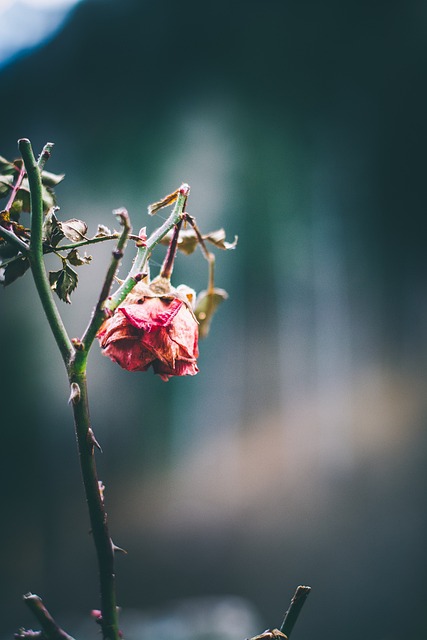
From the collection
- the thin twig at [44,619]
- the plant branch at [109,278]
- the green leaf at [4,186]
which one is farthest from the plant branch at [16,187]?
the thin twig at [44,619]

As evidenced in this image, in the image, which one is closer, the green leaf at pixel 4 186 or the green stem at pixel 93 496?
the green stem at pixel 93 496

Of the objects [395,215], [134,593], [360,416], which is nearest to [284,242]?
[395,215]

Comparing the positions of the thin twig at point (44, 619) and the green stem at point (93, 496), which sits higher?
the green stem at point (93, 496)

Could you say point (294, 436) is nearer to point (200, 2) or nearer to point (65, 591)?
point (65, 591)

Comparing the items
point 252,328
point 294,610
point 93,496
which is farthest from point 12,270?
point 252,328

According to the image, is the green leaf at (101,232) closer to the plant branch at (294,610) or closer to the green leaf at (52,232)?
the green leaf at (52,232)

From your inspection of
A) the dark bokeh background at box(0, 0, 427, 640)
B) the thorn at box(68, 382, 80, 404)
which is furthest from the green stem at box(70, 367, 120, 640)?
the dark bokeh background at box(0, 0, 427, 640)
